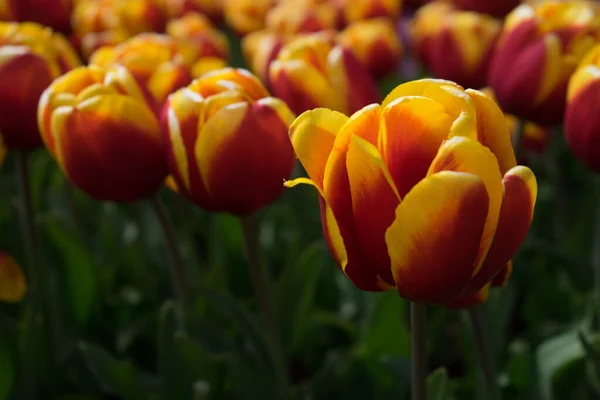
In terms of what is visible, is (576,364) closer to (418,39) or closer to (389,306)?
(389,306)

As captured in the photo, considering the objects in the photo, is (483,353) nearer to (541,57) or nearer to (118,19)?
(541,57)

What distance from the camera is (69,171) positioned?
2.02 feet

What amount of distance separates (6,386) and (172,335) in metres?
0.22

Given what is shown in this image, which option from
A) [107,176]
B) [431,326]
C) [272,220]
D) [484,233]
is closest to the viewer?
[484,233]

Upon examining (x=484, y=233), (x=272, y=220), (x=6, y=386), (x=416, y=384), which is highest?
(x=484, y=233)

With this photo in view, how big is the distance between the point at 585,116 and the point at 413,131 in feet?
0.94

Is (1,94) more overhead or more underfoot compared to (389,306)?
more overhead

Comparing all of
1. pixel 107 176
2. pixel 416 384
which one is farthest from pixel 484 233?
pixel 107 176

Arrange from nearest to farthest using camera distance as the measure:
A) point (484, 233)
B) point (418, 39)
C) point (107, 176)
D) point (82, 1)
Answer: point (484, 233)
point (107, 176)
point (418, 39)
point (82, 1)

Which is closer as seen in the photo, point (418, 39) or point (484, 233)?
point (484, 233)

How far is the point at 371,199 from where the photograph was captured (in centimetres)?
38

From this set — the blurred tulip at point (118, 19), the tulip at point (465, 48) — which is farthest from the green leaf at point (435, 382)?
the blurred tulip at point (118, 19)

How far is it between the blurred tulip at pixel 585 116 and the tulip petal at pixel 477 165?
0.86 feet

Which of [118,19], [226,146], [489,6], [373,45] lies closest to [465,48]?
[373,45]
